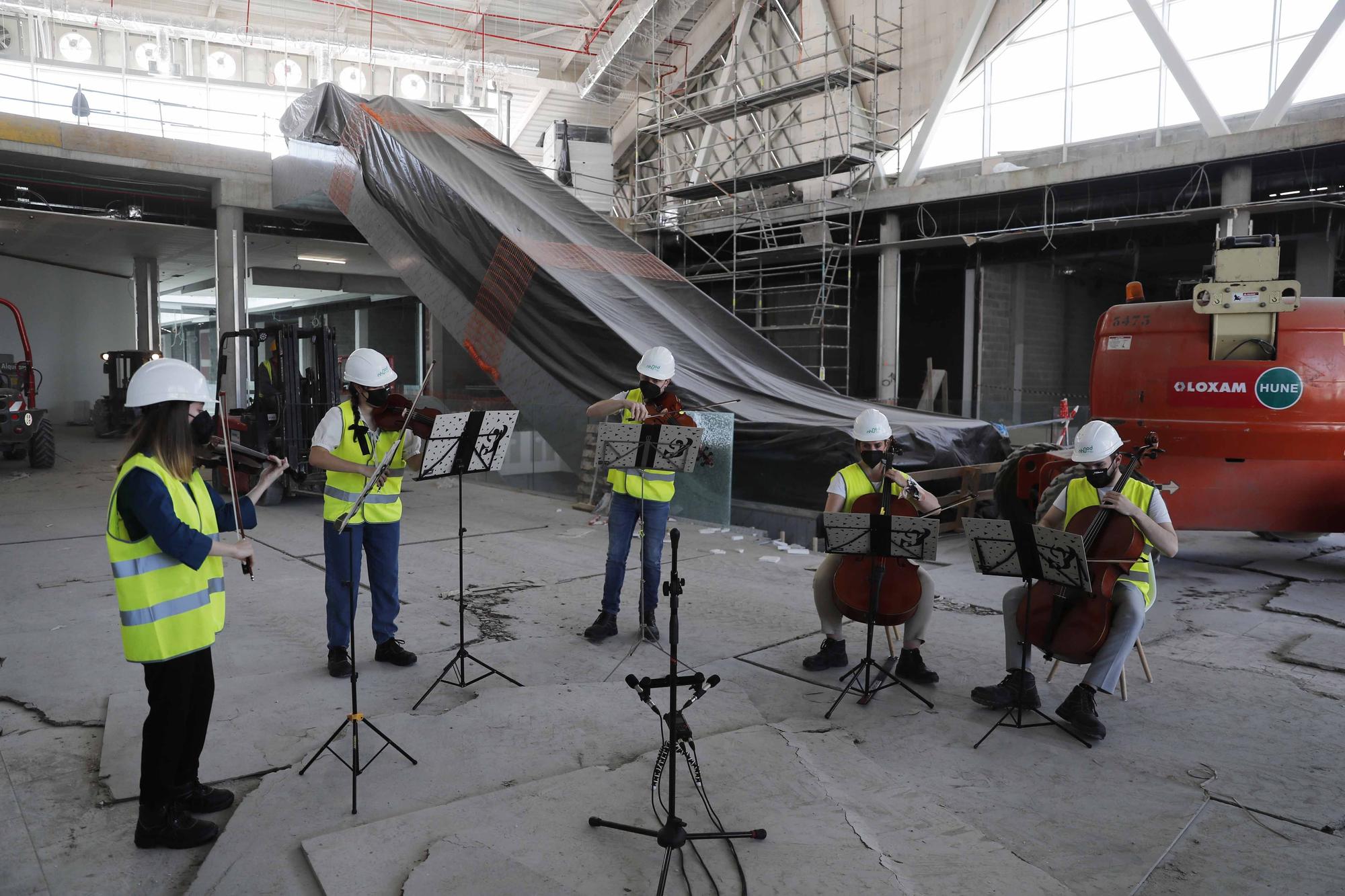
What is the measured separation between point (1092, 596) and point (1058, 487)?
869mm

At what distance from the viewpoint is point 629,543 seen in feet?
19.3

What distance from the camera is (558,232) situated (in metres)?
12.8

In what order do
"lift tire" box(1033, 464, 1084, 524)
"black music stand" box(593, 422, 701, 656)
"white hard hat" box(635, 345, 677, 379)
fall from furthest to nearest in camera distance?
"white hard hat" box(635, 345, 677, 379)
"black music stand" box(593, 422, 701, 656)
"lift tire" box(1033, 464, 1084, 524)

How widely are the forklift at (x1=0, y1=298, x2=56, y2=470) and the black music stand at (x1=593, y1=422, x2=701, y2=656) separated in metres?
11.6

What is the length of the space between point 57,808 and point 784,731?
299 cm

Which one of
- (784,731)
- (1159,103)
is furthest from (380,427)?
(1159,103)

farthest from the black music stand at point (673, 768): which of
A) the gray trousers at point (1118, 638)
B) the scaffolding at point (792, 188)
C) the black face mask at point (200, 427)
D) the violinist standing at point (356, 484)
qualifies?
the scaffolding at point (792, 188)

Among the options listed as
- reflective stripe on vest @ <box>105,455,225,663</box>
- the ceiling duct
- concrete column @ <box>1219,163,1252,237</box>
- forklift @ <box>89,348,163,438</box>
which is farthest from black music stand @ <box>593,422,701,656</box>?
forklift @ <box>89,348,163,438</box>

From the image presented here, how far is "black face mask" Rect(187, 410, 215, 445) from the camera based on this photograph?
3.23 metres

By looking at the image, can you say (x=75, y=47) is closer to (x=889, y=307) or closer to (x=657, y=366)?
(x=889, y=307)

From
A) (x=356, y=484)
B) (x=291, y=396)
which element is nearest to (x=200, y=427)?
(x=356, y=484)

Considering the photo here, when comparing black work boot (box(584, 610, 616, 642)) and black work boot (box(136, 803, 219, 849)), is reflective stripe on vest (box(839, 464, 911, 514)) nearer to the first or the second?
black work boot (box(584, 610, 616, 642))

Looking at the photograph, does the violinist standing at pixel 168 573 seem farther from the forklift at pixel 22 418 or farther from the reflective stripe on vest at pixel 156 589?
the forklift at pixel 22 418

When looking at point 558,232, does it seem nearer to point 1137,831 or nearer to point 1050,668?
point 1050,668
